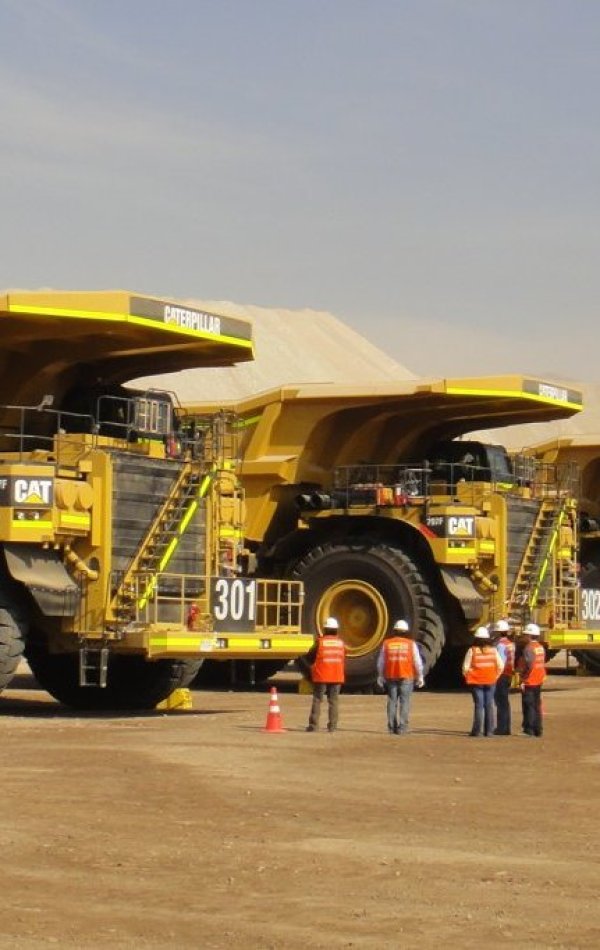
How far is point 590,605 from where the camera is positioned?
3012 centimetres

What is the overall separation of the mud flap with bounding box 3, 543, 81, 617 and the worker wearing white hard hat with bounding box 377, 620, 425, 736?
3225 millimetres

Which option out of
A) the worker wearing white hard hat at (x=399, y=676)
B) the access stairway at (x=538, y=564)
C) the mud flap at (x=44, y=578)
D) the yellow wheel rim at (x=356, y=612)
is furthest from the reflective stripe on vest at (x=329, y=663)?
the access stairway at (x=538, y=564)

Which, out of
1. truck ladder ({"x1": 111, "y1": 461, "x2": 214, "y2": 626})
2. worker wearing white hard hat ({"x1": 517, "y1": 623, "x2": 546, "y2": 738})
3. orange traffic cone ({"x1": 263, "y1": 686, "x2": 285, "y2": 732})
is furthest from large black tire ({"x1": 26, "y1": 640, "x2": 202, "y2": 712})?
worker wearing white hard hat ({"x1": 517, "y1": 623, "x2": 546, "y2": 738})

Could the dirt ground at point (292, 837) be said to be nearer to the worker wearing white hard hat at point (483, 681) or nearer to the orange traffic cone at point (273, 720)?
the orange traffic cone at point (273, 720)

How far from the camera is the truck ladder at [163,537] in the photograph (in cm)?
2164

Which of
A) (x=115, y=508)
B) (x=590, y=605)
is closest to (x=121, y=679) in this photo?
(x=115, y=508)

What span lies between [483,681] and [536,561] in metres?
8.38

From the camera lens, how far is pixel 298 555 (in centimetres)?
2923

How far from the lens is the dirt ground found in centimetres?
949

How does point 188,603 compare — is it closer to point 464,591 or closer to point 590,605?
point 464,591

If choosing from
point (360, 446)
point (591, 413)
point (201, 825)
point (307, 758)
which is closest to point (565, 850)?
point (201, 825)

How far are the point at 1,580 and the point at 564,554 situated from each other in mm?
10974

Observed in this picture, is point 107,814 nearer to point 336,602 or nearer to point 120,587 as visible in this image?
point 120,587

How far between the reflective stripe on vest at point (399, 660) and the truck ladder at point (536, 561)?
7.26 meters
